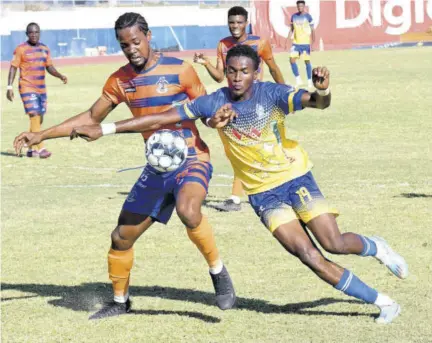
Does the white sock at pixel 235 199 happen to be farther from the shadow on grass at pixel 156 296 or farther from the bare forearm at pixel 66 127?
the bare forearm at pixel 66 127

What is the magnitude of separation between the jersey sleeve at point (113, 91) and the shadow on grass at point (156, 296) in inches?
69.5

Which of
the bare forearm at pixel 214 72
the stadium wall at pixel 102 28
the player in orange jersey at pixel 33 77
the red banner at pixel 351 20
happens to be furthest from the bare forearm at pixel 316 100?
the red banner at pixel 351 20

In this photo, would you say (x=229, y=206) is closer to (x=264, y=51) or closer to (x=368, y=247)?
(x=264, y=51)

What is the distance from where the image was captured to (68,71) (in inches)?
1766

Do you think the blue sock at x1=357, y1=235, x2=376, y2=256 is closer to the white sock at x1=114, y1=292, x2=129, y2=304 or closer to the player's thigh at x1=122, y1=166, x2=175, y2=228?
the player's thigh at x1=122, y1=166, x2=175, y2=228

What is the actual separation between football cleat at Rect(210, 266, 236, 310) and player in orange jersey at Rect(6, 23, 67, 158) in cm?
1162

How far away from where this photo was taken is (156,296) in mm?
8805

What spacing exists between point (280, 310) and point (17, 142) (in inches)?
97.8

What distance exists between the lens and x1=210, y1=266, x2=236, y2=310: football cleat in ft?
26.6

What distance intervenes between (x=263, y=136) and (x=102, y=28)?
166ft

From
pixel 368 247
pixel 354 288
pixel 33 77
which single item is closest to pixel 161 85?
pixel 368 247

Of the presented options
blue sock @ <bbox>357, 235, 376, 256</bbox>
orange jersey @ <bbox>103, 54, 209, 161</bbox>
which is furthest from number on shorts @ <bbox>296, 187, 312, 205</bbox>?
orange jersey @ <bbox>103, 54, 209, 161</bbox>

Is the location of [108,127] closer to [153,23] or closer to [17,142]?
[17,142]

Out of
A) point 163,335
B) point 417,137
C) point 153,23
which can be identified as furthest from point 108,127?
point 153,23
